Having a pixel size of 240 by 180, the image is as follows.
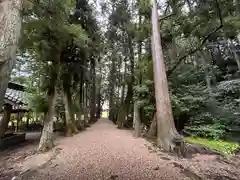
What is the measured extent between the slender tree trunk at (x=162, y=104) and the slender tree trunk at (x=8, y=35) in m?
5.43

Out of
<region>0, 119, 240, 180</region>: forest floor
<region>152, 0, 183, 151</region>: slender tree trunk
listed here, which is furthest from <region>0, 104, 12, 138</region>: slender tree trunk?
<region>152, 0, 183, 151</region>: slender tree trunk

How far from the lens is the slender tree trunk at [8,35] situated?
2322mm

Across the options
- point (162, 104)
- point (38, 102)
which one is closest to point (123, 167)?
point (162, 104)

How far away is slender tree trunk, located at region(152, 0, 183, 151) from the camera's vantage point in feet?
20.7

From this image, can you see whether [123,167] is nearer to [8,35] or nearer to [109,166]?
[109,166]

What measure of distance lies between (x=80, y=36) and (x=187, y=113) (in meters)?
6.62

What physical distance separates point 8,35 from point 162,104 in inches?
225

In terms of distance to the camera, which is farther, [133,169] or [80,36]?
[80,36]

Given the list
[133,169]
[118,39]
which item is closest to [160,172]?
[133,169]

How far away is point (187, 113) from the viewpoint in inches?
359

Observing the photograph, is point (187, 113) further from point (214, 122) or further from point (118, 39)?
point (118, 39)

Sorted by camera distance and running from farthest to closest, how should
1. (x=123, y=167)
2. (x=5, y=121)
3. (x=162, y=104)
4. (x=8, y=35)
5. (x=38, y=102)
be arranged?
(x=38, y=102)
(x=5, y=121)
(x=162, y=104)
(x=123, y=167)
(x=8, y=35)

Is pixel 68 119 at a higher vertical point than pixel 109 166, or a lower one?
higher

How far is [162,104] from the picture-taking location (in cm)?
691
